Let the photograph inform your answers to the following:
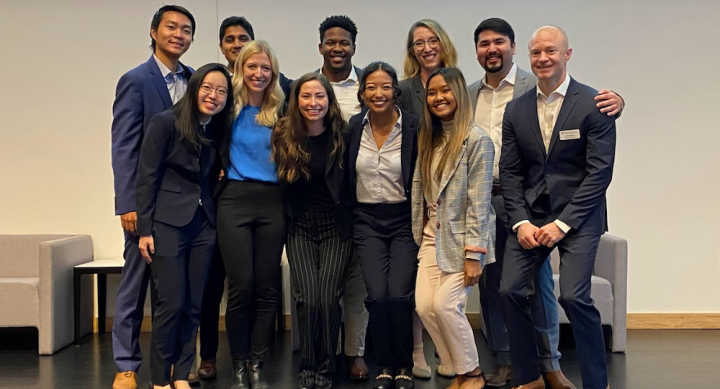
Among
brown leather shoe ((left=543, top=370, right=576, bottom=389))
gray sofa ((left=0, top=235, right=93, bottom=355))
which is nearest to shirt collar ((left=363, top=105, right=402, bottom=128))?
brown leather shoe ((left=543, top=370, right=576, bottom=389))

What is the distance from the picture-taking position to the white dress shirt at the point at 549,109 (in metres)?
3.23

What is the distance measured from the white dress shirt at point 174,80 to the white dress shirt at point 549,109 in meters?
1.97

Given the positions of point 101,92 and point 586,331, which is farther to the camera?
point 101,92

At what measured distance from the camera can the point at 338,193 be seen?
344 cm

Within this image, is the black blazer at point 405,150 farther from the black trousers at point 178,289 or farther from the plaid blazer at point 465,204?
the black trousers at point 178,289

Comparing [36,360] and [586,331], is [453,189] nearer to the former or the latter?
[586,331]

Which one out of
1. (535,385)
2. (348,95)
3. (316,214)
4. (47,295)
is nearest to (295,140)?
(316,214)

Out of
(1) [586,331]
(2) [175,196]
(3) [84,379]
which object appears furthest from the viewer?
(3) [84,379]

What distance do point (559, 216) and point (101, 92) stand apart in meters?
3.74

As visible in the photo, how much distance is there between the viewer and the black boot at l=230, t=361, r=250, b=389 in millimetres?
3412

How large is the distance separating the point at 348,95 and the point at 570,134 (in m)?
1.40

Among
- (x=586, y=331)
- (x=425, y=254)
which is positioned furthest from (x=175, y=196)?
(x=586, y=331)

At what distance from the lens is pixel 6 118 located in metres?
5.18

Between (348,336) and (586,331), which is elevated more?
(586,331)
